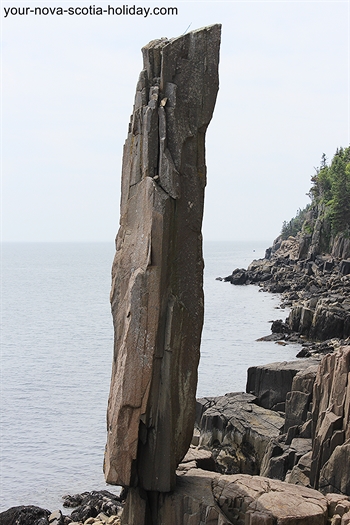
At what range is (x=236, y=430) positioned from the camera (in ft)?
60.0

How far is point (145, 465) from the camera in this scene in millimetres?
11828

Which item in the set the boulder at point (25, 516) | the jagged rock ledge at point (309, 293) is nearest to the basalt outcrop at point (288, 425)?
the boulder at point (25, 516)

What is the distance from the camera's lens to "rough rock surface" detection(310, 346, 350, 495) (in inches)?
509

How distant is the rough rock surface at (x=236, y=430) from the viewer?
17.5 metres

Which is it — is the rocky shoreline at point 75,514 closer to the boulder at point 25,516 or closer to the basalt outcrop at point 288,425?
the boulder at point 25,516

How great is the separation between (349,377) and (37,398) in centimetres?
1823

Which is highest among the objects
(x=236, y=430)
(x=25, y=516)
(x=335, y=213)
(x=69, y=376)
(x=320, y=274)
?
(x=335, y=213)

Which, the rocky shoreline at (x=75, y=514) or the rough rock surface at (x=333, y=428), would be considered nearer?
the rough rock surface at (x=333, y=428)

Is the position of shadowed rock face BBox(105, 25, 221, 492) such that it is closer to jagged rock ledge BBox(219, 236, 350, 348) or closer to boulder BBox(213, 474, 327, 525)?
boulder BBox(213, 474, 327, 525)

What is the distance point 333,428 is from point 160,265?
443 centimetres

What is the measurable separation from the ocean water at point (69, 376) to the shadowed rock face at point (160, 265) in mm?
7441

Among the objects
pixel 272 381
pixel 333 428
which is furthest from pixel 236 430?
pixel 333 428

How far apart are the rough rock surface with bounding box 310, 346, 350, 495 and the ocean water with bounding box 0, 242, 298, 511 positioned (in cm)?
723

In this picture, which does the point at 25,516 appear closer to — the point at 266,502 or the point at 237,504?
the point at 237,504
